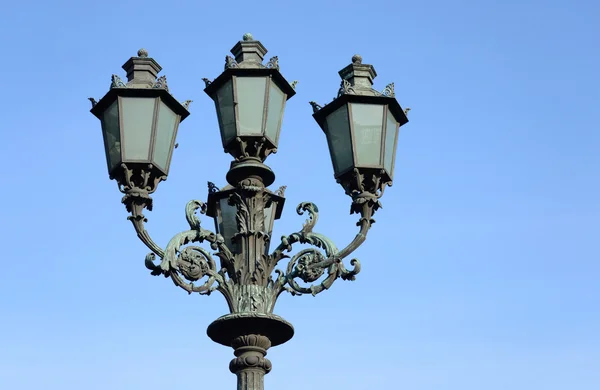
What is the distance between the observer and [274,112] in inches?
386

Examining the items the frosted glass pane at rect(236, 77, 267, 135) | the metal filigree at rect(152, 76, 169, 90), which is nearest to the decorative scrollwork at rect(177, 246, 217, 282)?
the frosted glass pane at rect(236, 77, 267, 135)

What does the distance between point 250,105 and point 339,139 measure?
769 mm

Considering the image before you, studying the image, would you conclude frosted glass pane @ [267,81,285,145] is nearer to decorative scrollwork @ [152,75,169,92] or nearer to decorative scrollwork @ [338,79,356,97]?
decorative scrollwork @ [338,79,356,97]

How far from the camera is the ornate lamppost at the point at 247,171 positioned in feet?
30.7

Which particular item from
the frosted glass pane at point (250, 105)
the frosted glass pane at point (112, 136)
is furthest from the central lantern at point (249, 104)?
the frosted glass pane at point (112, 136)

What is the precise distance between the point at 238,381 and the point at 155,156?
1756 mm

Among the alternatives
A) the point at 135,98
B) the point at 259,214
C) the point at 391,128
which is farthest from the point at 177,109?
the point at 391,128

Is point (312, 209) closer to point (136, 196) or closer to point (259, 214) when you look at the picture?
point (259, 214)

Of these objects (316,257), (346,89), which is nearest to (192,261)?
(316,257)

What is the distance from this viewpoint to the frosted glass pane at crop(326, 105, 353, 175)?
32.5 ft

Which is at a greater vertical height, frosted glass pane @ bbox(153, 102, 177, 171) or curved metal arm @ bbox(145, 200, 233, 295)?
frosted glass pane @ bbox(153, 102, 177, 171)

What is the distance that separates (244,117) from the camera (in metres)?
9.66

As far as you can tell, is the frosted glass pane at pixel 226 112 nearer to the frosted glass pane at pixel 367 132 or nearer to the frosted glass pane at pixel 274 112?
the frosted glass pane at pixel 274 112

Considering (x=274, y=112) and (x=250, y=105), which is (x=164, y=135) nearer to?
(x=250, y=105)
